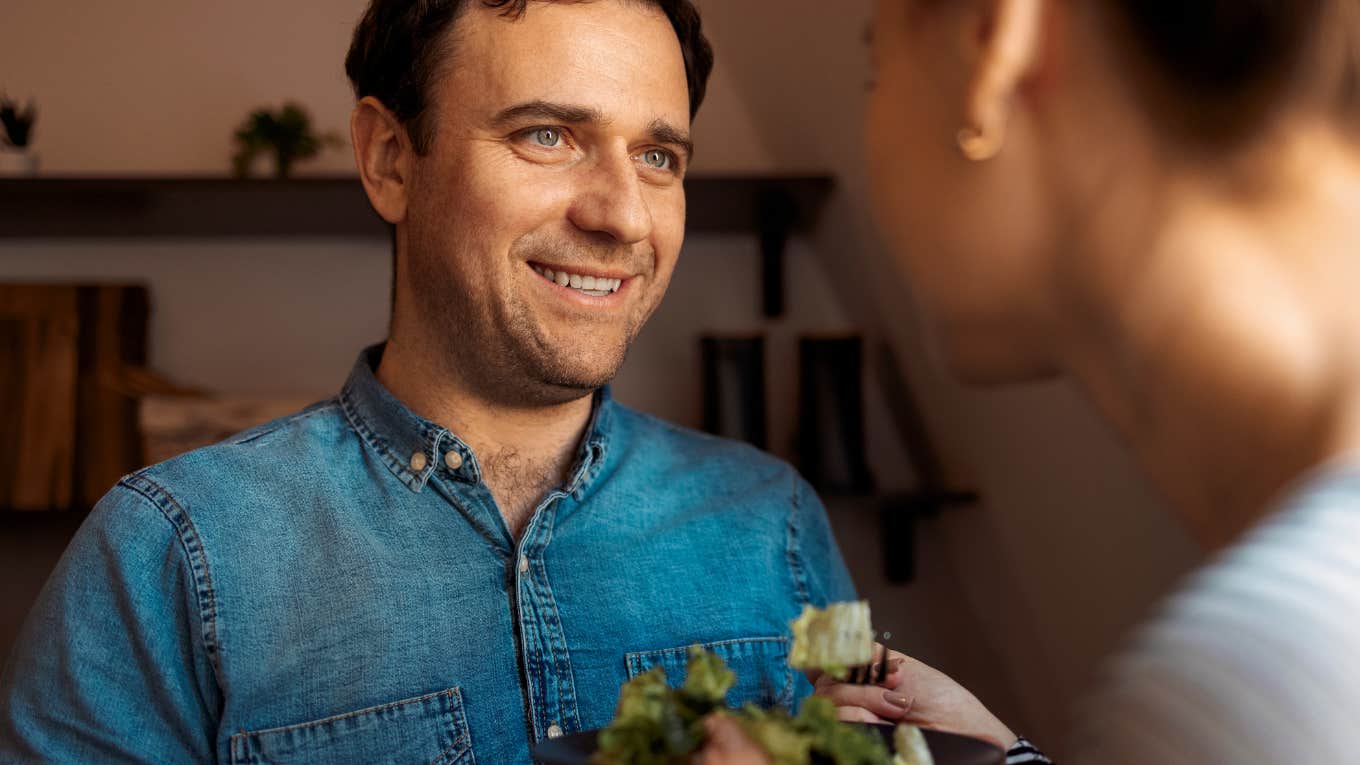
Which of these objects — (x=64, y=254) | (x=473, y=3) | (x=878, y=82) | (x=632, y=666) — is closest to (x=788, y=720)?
(x=878, y=82)

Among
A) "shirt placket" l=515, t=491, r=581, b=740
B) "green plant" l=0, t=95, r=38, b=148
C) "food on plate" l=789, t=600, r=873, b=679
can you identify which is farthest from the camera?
"green plant" l=0, t=95, r=38, b=148

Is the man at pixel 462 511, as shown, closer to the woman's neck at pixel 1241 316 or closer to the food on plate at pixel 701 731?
the food on plate at pixel 701 731

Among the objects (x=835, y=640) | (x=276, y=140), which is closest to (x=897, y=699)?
(x=835, y=640)

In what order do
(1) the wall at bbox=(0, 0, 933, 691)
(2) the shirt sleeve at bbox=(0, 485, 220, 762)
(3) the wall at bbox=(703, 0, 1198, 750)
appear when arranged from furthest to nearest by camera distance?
(1) the wall at bbox=(0, 0, 933, 691), (3) the wall at bbox=(703, 0, 1198, 750), (2) the shirt sleeve at bbox=(0, 485, 220, 762)

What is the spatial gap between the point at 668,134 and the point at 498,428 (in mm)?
382

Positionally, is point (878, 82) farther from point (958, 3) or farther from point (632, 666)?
point (632, 666)

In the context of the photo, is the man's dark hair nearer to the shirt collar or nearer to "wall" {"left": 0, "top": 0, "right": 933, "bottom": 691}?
the shirt collar

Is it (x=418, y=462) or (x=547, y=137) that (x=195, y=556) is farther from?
(x=547, y=137)

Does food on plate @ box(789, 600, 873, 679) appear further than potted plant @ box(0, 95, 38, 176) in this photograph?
No

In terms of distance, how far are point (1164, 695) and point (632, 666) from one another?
2.76 feet

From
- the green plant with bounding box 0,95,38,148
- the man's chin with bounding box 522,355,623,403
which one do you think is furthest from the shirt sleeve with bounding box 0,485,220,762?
the green plant with bounding box 0,95,38,148

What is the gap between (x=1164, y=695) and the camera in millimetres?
489

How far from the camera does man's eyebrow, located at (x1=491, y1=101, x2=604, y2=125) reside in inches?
50.5

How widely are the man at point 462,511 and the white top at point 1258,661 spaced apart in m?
0.80
